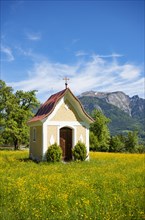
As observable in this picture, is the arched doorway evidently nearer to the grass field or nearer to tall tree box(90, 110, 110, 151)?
the grass field

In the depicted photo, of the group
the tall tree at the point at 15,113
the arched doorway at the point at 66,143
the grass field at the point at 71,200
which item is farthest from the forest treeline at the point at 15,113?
the grass field at the point at 71,200

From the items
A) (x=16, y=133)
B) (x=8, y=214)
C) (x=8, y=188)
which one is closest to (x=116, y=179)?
(x=8, y=188)

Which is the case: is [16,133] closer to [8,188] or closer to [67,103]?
[67,103]

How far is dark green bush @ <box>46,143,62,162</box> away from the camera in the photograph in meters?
24.8

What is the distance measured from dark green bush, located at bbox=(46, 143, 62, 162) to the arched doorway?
6.59 ft

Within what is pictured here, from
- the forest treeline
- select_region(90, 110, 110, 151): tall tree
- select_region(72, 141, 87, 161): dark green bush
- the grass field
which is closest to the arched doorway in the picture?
select_region(72, 141, 87, 161): dark green bush

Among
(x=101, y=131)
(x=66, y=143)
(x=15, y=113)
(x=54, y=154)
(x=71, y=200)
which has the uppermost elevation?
(x=15, y=113)

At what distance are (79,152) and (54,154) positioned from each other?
262 centimetres

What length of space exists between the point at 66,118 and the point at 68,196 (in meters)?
15.7

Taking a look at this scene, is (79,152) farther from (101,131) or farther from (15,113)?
(101,131)

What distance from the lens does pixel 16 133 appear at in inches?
1860

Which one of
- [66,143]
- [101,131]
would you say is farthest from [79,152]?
[101,131]

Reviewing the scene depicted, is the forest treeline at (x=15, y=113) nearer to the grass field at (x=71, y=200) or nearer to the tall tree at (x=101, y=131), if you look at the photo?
the tall tree at (x=101, y=131)

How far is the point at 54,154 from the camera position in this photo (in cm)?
2477
